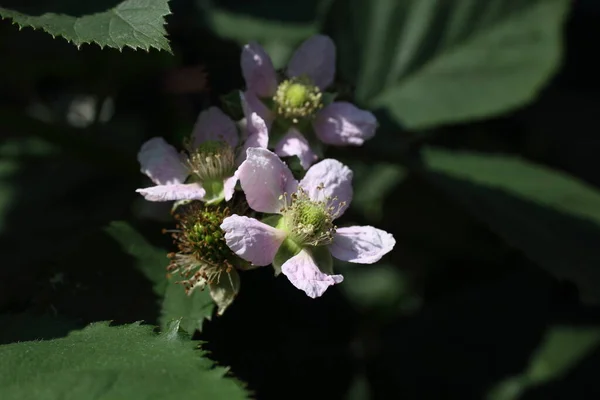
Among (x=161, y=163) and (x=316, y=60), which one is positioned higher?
(x=316, y=60)

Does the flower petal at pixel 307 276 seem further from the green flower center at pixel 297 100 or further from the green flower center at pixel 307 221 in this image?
the green flower center at pixel 297 100

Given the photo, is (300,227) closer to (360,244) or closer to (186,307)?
(360,244)

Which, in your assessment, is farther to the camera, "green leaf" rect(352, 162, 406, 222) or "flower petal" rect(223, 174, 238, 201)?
"green leaf" rect(352, 162, 406, 222)

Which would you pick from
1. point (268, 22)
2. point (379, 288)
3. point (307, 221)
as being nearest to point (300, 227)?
point (307, 221)

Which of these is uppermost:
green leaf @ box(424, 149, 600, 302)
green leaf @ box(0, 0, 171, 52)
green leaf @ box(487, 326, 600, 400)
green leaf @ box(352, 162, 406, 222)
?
green leaf @ box(0, 0, 171, 52)

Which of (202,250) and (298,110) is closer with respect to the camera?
(202,250)

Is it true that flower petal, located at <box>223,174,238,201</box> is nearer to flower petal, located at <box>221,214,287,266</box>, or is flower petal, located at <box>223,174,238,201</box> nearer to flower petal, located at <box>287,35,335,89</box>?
flower petal, located at <box>221,214,287,266</box>

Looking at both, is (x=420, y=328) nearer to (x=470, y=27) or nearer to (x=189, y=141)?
(x=470, y=27)

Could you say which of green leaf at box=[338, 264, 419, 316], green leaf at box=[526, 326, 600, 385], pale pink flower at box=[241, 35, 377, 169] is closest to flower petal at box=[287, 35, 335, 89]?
pale pink flower at box=[241, 35, 377, 169]

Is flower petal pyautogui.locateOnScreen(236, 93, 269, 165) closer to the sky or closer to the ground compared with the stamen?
closer to the sky
